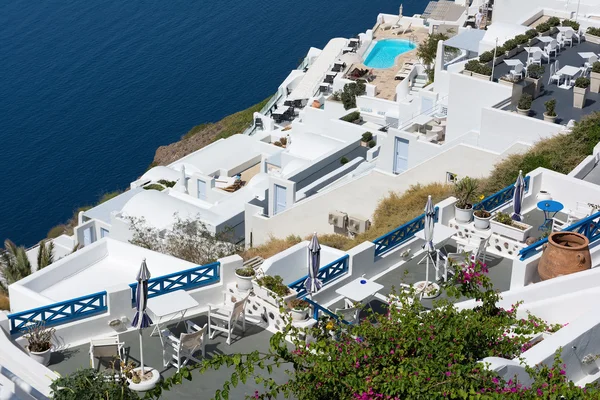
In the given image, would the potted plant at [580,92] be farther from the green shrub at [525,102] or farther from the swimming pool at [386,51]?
the swimming pool at [386,51]

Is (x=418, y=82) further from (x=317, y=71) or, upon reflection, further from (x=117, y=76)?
(x=117, y=76)

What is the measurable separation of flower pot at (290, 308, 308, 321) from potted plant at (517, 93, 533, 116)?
1489cm

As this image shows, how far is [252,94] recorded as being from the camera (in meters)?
73.2

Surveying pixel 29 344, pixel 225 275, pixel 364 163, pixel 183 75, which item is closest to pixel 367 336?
pixel 225 275

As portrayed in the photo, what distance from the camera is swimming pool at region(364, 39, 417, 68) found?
52.3 metres

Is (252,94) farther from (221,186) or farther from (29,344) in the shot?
(29,344)

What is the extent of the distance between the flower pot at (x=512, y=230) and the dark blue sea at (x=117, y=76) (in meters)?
40.3

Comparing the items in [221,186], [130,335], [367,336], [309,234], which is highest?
[367,336]

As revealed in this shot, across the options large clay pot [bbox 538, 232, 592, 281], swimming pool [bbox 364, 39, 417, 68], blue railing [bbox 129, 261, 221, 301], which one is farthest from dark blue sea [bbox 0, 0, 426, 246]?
large clay pot [bbox 538, 232, 592, 281]

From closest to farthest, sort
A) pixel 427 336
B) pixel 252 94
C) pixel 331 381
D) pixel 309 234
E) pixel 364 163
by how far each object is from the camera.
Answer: pixel 331 381 < pixel 427 336 < pixel 309 234 < pixel 364 163 < pixel 252 94

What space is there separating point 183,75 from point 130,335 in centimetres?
6375

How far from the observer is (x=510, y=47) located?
32.4 m

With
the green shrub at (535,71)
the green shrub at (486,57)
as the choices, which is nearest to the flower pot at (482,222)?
the green shrub at (535,71)

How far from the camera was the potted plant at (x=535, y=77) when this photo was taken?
28.8m
